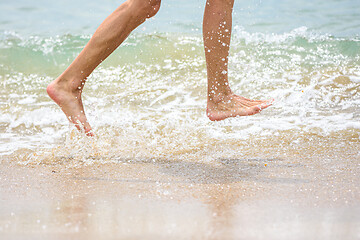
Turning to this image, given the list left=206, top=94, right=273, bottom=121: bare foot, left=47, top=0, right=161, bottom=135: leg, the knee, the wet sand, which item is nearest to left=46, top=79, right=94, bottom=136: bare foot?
left=47, top=0, right=161, bottom=135: leg

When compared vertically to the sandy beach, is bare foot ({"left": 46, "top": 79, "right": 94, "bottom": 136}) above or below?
above

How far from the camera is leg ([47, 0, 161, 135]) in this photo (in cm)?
237

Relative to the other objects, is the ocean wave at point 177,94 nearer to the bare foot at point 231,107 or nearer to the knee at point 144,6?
the bare foot at point 231,107

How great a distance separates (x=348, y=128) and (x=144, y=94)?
177 cm

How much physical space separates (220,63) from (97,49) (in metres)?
0.61

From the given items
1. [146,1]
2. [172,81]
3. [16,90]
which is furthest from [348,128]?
[16,90]

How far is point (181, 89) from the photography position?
13.4ft

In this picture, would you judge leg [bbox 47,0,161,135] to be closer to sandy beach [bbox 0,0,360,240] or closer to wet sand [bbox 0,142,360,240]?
sandy beach [bbox 0,0,360,240]

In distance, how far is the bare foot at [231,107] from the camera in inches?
100

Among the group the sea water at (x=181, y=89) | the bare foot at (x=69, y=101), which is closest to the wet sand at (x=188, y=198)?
the sea water at (x=181, y=89)

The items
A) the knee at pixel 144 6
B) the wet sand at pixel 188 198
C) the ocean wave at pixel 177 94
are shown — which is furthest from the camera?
the ocean wave at pixel 177 94

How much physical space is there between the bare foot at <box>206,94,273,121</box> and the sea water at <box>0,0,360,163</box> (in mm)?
156

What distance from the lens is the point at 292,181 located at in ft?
6.18

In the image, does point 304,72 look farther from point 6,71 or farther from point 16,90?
point 6,71
